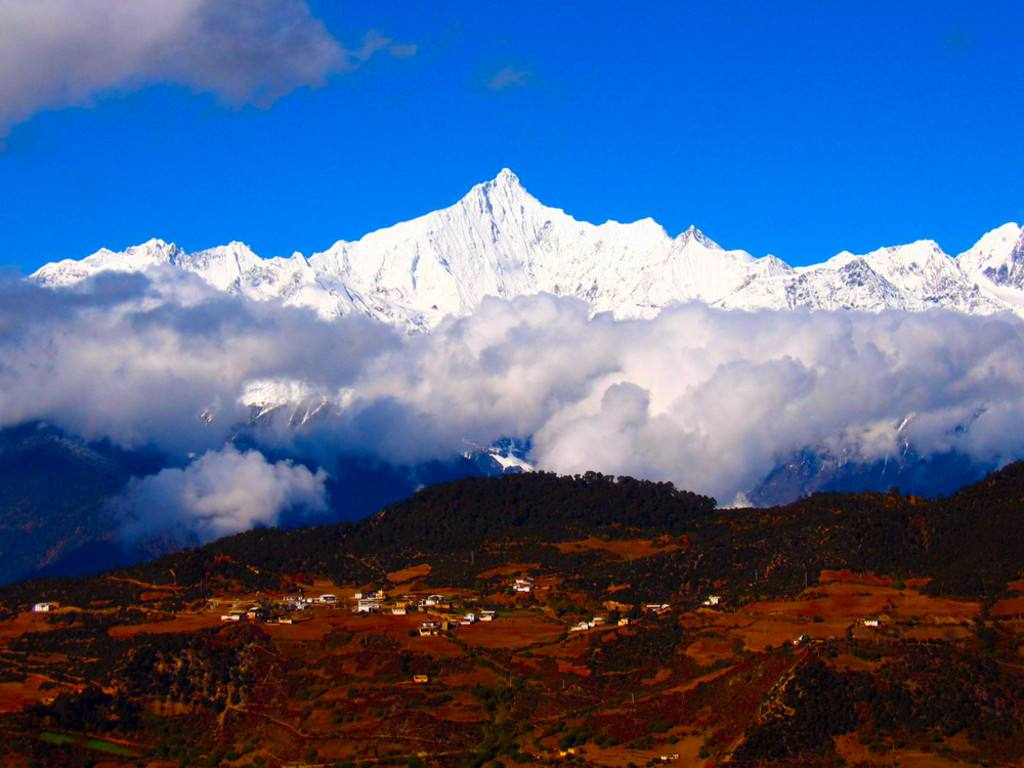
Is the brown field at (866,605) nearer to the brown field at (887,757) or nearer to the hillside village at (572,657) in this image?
the hillside village at (572,657)

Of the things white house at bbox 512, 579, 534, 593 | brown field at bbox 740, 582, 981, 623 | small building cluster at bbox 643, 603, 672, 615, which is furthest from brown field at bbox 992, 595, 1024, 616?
white house at bbox 512, 579, 534, 593

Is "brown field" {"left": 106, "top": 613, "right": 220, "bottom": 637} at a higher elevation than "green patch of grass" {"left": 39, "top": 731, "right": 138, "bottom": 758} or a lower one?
higher

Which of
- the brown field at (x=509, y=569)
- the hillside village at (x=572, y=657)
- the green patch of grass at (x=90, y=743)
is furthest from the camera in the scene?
the brown field at (x=509, y=569)

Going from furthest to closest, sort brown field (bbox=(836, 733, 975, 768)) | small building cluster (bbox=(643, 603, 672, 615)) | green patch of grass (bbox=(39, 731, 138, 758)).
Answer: small building cluster (bbox=(643, 603, 672, 615)) < green patch of grass (bbox=(39, 731, 138, 758)) < brown field (bbox=(836, 733, 975, 768))

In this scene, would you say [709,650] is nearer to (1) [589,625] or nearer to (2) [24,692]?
(1) [589,625]

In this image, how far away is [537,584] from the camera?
569 feet

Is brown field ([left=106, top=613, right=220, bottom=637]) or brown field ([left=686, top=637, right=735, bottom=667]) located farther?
brown field ([left=106, top=613, right=220, bottom=637])

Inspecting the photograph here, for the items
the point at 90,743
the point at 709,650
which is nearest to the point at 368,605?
the point at 90,743

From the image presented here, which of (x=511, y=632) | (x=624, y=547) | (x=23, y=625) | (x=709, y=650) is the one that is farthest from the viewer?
(x=624, y=547)

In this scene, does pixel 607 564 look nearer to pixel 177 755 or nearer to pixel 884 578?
pixel 884 578

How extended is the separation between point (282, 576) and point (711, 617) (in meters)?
61.0

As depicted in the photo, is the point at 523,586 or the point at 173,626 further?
the point at 523,586

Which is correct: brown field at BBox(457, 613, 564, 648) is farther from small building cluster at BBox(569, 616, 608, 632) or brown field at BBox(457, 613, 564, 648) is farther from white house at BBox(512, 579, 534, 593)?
white house at BBox(512, 579, 534, 593)

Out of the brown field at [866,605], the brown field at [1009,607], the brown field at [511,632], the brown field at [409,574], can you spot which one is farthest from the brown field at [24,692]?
the brown field at [1009,607]
